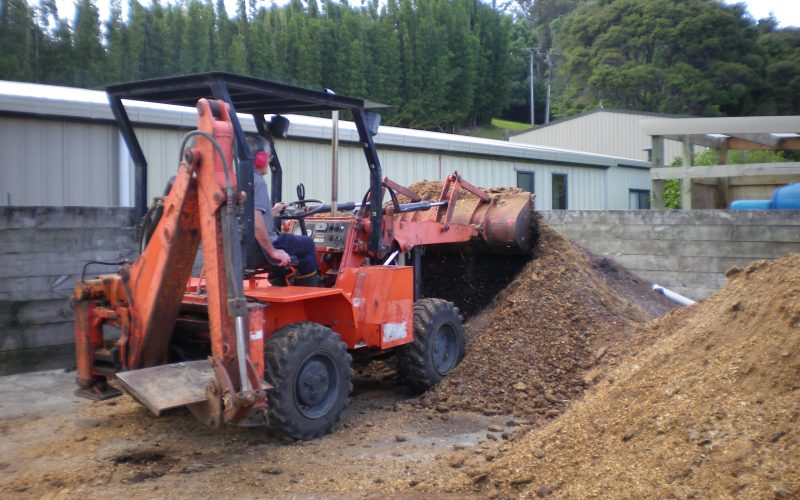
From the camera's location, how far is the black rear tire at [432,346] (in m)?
7.48

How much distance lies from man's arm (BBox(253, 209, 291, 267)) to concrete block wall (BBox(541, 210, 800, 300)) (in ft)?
21.8

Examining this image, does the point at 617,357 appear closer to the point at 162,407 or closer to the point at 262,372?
the point at 262,372

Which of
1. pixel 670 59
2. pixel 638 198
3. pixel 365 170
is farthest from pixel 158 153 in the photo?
pixel 670 59

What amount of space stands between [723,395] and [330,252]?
145 inches

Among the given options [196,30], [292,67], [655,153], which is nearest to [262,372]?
[655,153]

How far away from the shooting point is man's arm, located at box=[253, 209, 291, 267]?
19.8 ft

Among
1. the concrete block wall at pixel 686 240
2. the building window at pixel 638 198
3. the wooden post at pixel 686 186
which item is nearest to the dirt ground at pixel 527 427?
the concrete block wall at pixel 686 240

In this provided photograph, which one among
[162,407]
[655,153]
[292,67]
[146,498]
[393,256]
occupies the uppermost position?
[292,67]

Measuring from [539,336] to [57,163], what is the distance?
6.61m

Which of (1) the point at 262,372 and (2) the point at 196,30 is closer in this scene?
(1) the point at 262,372

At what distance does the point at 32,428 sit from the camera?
6.57 meters

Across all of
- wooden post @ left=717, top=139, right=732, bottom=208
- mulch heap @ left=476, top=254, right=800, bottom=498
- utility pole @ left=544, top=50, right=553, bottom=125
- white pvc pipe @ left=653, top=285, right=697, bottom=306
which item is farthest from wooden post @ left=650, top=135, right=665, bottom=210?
utility pole @ left=544, top=50, right=553, bottom=125

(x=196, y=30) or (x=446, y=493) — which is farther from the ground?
(x=196, y=30)

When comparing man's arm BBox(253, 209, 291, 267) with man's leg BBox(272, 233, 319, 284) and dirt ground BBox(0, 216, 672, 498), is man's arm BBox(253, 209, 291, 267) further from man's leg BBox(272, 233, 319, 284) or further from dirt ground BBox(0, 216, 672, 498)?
dirt ground BBox(0, 216, 672, 498)
